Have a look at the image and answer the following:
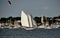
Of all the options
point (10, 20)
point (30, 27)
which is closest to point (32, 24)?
point (30, 27)

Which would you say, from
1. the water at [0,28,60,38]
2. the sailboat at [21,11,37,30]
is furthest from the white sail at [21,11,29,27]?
the water at [0,28,60,38]

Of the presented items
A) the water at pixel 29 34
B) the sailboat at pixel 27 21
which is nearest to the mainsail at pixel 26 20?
the sailboat at pixel 27 21

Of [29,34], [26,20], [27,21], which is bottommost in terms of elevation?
[29,34]

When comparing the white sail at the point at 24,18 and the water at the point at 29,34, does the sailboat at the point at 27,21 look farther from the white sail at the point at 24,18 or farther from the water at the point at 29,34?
the water at the point at 29,34

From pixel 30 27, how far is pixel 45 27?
13576mm

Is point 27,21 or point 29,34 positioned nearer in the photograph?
point 29,34

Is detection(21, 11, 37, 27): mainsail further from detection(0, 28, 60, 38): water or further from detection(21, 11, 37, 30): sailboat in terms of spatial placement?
detection(0, 28, 60, 38): water

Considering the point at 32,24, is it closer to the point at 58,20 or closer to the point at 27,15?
the point at 27,15

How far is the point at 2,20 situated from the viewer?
367 feet

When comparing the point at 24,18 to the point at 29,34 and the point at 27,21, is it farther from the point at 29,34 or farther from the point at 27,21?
the point at 29,34

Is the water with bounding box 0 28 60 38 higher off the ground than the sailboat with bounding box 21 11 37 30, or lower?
lower

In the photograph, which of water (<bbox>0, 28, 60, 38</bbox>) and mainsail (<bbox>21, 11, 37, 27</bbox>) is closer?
water (<bbox>0, 28, 60, 38</bbox>)

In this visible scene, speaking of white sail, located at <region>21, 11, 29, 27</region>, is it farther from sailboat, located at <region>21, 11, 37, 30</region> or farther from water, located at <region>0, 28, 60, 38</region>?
water, located at <region>0, 28, 60, 38</region>

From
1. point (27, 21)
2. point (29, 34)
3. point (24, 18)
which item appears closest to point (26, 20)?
point (27, 21)
